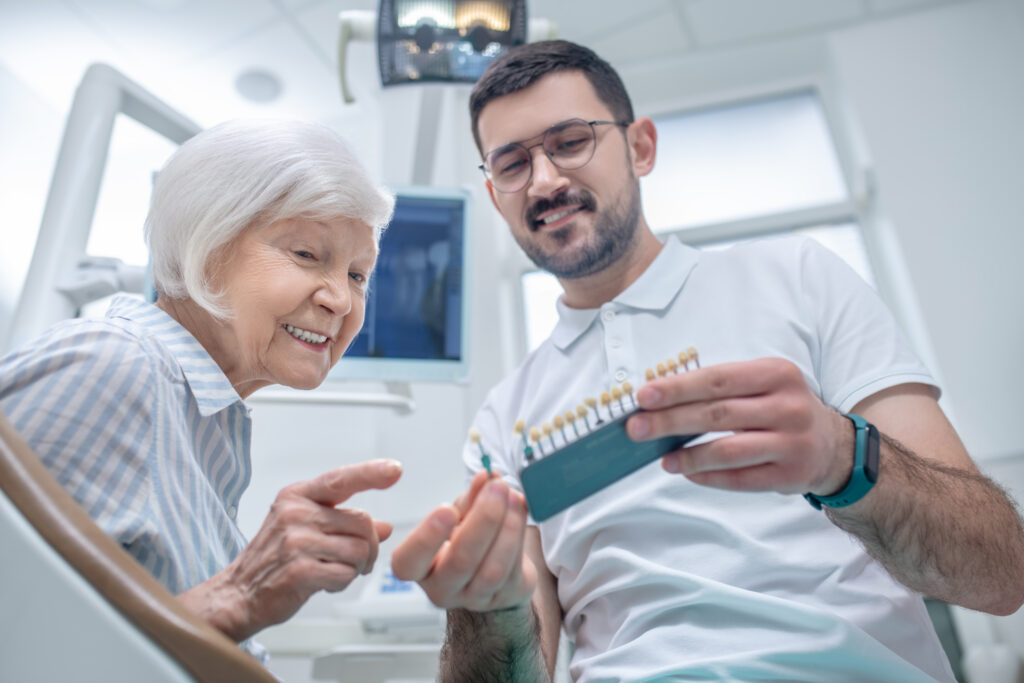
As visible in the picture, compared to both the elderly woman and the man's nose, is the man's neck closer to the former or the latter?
the man's nose

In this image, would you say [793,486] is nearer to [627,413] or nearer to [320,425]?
[627,413]

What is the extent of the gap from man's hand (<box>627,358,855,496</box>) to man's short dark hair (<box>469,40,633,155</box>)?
102 cm

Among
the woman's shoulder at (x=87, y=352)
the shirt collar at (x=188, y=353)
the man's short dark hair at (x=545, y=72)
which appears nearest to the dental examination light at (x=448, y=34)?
the man's short dark hair at (x=545, y=72)

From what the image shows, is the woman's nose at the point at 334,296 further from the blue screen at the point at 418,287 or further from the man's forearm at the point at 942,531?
the blue screen at the point at 418,287

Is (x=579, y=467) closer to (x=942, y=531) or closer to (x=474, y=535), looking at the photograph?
(x=474, y=535)

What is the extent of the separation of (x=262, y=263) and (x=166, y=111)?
1.03 m

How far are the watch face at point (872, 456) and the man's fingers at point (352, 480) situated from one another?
0.47 meters

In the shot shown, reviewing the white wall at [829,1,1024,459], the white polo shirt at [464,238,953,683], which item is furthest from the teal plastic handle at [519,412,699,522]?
the white wall at [829,1,1024,459]

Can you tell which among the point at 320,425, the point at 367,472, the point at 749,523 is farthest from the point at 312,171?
the point at 320,425

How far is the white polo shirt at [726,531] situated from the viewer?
84 cm

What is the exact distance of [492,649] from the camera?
32.8 inches

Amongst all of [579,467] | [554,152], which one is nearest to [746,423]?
[579,467]

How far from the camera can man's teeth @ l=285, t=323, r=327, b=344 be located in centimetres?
85

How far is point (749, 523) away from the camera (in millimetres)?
951
